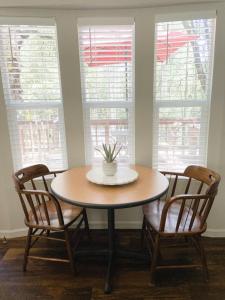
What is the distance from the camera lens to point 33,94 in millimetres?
2254

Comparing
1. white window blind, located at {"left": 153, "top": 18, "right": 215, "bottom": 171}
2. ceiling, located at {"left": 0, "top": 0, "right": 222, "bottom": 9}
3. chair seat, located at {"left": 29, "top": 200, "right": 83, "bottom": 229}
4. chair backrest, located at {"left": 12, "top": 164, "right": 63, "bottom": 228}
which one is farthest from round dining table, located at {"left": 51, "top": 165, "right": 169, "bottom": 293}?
ceiling, located at {"left": 0, "top": 0, "right": 222, "bottom": 9}

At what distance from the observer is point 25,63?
85.8 inches

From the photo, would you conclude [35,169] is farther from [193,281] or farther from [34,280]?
[193,281]

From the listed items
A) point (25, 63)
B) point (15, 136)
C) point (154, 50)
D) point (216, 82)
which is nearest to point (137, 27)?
point (154, 50)

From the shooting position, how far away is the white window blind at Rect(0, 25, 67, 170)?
2.14 metres

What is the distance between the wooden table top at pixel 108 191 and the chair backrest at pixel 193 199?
150mm

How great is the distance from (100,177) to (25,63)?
1260 millimetres

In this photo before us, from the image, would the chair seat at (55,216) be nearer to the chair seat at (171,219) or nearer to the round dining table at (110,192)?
the round dining table at (110,192)

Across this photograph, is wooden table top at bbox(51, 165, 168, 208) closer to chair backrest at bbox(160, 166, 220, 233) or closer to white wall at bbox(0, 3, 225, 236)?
chair backrest at bbox(160, 166, 220, 233)

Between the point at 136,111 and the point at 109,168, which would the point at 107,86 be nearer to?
the point at 136,111

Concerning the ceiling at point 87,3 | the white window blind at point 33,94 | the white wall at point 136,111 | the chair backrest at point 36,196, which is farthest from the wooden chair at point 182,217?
the ceiling at point 87,3

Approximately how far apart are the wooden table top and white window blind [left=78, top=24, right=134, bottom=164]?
46 cm

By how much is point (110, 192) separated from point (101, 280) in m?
0.72

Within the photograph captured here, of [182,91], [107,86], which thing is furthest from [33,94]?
[182,91]
